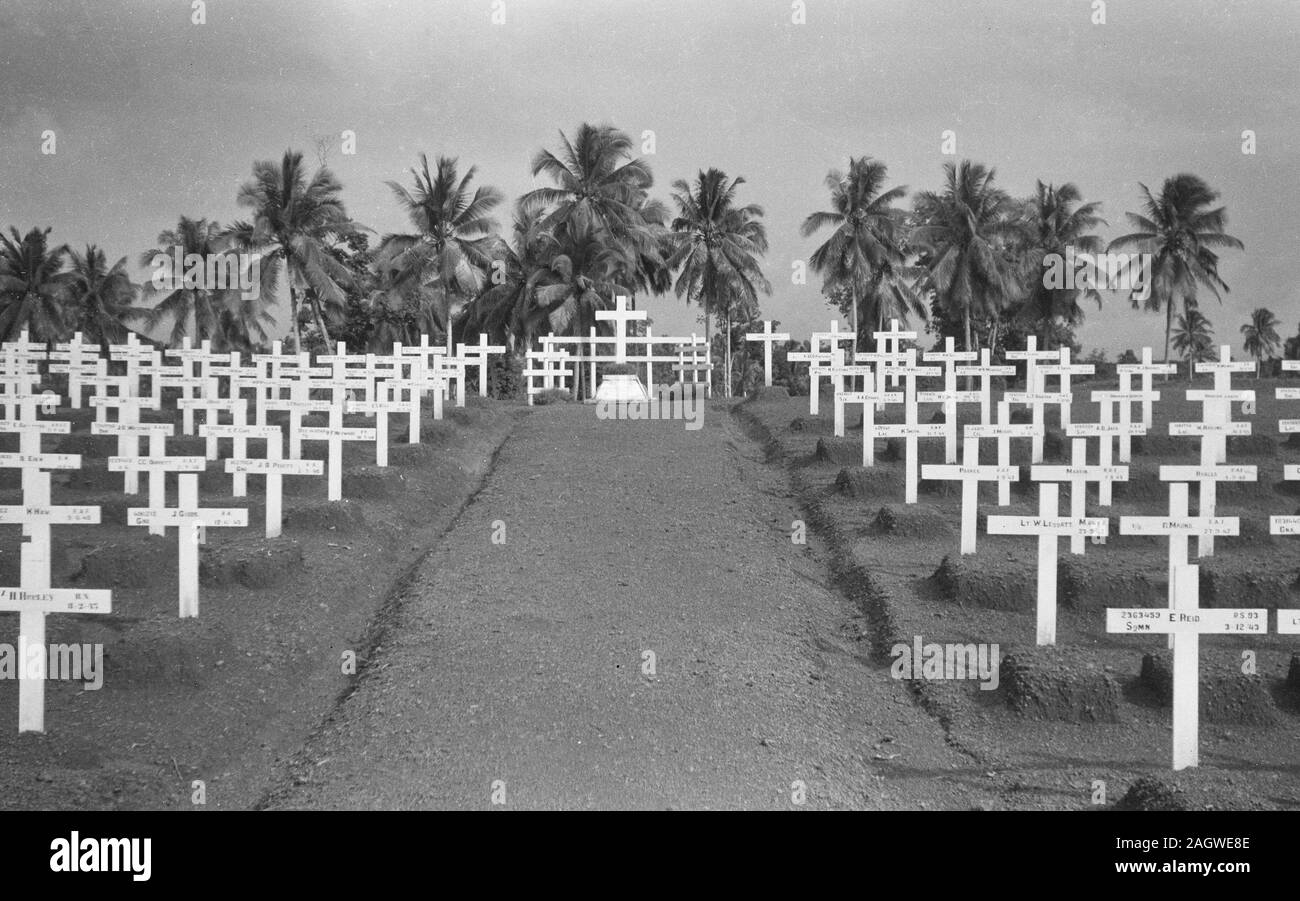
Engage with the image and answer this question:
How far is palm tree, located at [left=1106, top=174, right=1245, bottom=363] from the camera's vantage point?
145ft

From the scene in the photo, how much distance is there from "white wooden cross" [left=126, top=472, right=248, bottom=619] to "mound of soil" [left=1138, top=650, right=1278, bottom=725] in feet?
23.9

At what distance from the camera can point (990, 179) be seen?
45781 millimetres

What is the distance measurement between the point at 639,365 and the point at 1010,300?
2164 centimetres

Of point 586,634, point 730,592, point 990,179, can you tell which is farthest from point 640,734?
point 990,179

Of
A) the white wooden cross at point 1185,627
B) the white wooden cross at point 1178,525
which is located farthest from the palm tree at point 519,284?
the white wooden cross at point 1185,627

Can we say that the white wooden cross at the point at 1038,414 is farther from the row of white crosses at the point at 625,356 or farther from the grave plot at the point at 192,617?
the row of white crosses at the point at 625,356

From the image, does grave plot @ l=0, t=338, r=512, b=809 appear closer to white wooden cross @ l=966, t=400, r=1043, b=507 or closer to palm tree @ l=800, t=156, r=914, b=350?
white wooden cross @ l=966, t=400, r=1043, b=507

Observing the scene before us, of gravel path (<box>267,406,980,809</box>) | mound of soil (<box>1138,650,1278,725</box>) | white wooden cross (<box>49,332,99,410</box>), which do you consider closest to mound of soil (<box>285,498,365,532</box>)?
gravel path (<box>267,406,980,809</box>)

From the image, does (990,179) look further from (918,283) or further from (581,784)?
(581,784)

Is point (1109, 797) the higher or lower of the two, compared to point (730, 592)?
lower

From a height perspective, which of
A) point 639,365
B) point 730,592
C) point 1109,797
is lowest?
point 1109,797

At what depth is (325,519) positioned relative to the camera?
1284 centimetres
